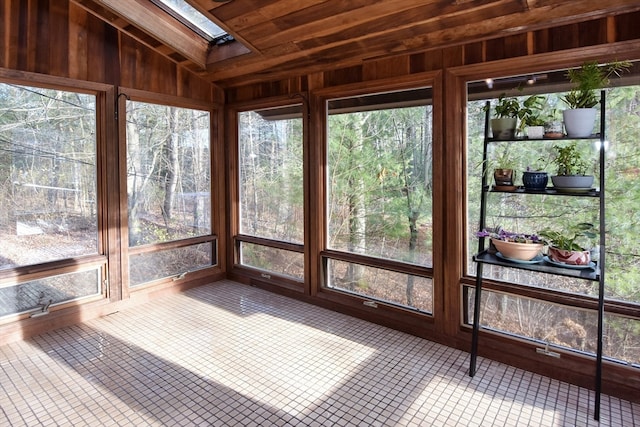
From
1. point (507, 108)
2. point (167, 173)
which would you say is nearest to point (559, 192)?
point (507, 108)

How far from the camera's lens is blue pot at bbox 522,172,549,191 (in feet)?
7.61

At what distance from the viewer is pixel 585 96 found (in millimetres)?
2211

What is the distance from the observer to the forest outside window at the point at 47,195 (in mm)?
3031

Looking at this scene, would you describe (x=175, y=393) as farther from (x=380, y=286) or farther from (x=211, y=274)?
(x=211, y=274)

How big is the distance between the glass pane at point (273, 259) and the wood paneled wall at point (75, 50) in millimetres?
1845

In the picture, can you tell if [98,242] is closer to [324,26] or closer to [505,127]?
[324,26]

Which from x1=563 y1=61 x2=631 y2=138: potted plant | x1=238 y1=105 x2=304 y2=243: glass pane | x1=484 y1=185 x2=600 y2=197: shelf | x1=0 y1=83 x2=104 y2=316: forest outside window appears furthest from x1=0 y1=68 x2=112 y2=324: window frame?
x1=563 y1=61 x2=631 y2=138: potted plant

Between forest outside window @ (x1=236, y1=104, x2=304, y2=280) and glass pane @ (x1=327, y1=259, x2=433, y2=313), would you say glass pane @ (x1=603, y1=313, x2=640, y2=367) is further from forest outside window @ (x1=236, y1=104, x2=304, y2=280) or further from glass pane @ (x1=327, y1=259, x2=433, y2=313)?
forest outside window @ (x1=236, y1=104, x2=304, y2=280)

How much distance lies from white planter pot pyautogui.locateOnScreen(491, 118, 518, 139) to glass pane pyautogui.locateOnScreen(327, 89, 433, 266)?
607 mm

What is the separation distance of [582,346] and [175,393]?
2.51 meters

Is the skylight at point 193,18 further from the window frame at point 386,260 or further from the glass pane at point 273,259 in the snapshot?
the glass pane at point 273,259

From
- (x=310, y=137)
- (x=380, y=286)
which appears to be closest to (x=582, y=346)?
(x=380, y=286)

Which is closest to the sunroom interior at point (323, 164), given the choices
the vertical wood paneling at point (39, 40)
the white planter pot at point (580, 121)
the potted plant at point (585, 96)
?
the vertical wood paneling at point (39, 40)

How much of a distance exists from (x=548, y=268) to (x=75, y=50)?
3.85m
